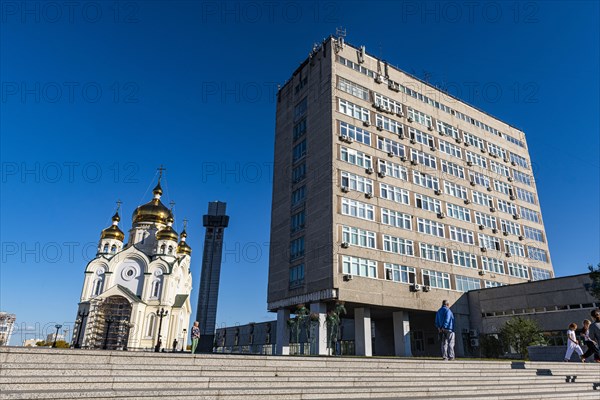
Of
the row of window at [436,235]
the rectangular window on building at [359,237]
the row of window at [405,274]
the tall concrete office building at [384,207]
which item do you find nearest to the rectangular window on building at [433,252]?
the row of window at [436,235]

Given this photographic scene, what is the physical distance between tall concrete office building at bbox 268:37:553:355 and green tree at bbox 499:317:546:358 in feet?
19.7

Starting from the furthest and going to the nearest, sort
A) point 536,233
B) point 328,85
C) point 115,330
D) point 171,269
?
point 171,269, point 115,330, point 536,233, point 328,85

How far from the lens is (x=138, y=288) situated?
61031mm

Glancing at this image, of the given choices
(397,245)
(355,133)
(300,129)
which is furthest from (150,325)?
(355,133)

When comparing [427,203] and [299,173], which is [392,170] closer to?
[427,203]

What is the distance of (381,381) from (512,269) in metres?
37.2

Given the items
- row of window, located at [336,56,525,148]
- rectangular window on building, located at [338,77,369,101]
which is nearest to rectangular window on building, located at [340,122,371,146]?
rectangular window on building, located at [338,77,369,101]

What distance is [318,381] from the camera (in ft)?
33.4

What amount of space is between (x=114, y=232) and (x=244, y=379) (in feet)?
209

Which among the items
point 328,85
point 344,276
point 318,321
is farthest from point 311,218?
point 328,85

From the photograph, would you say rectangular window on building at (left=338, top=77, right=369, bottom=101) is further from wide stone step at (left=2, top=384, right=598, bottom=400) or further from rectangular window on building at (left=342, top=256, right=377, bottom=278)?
wide stone step at (left=2, top=384, right=598, bottom=400)

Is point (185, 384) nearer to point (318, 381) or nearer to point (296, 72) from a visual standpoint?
point (318, 381)

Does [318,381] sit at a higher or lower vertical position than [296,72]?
lower

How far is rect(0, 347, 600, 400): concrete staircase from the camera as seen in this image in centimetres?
757
